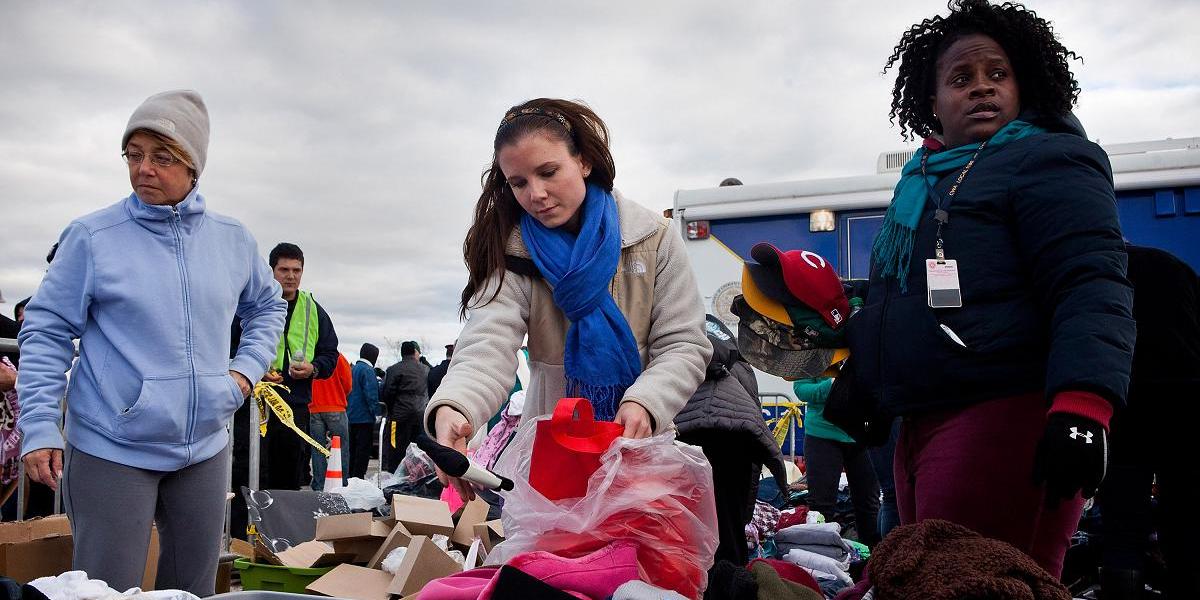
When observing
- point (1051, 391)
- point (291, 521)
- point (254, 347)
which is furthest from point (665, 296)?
point (291, 521)

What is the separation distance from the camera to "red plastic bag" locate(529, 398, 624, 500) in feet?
5.75

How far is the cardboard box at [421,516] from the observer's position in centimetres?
420

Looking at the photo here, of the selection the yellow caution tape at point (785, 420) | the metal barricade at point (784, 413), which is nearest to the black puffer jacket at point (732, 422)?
the yellow caution tape at point (785, 420)

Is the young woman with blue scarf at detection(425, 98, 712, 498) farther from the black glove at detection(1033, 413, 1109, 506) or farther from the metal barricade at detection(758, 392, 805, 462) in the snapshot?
the metal barricade at detection(758, 392, 805, 462)

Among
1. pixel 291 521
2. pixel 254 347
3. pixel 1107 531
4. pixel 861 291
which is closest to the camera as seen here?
pixel 861 291

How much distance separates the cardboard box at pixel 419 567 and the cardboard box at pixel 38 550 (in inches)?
37.3

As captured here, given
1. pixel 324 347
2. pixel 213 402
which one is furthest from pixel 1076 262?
pixel 324 347

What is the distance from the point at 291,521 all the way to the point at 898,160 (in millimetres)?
6126

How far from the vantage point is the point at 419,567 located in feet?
10.9

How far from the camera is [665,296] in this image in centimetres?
226

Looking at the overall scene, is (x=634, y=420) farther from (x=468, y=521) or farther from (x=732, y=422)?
(x=468, y=521)

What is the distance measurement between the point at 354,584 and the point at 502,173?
6.64ft

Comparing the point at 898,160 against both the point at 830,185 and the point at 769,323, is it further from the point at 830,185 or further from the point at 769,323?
the point at 769,323

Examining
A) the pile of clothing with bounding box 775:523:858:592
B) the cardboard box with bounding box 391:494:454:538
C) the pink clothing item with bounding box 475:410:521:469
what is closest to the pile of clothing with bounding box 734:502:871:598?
the pile of clothing with bounding box 775:523:858:592
